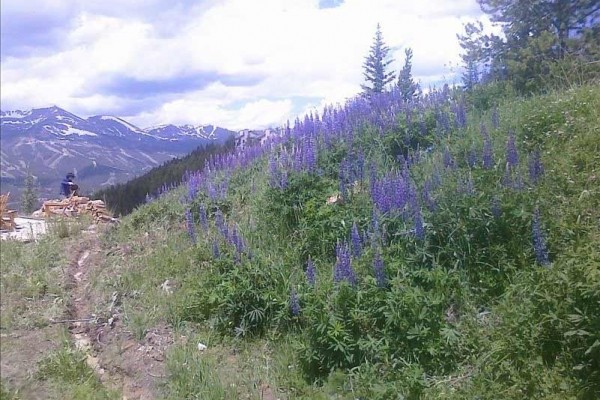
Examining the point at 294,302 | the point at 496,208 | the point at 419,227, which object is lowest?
the point at 294,302

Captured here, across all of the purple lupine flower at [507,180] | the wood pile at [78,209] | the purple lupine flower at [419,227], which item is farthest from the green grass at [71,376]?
the wood pile at [78,209]

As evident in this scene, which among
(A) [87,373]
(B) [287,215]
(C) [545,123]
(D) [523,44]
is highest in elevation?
(D) [523,44]

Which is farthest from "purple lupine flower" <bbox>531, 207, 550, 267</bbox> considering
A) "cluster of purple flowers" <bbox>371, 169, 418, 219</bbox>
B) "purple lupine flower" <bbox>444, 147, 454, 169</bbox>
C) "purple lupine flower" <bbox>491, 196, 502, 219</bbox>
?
"purple lupine flower" <bbox>444, 147, 454, 169</bbox>

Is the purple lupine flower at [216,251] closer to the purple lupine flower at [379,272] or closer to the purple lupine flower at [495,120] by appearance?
the purple lupine flower at [379,272]

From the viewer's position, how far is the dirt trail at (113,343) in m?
3.75

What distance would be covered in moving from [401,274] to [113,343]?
2.49 metres

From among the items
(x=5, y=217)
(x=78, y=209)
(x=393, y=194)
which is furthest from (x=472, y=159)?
(x=78, y=209)

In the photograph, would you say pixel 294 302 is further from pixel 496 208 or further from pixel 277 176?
pixel 277 176

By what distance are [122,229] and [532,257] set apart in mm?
5270

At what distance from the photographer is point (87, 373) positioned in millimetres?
3631

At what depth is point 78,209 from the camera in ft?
27.3

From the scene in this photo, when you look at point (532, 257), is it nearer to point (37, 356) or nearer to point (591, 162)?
point (591, 162)

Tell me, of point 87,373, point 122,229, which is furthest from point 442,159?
point 122,229

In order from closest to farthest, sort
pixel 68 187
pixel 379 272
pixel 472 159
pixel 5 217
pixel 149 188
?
pixel 379 272 < pixel 472 159 < pixel 5 217 < pixel 68 187 < pixel 149 188
